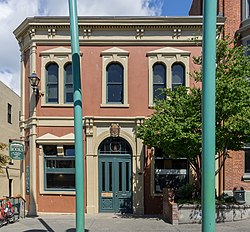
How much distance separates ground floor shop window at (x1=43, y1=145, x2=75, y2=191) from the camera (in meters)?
15.1

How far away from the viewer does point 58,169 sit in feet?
49.6

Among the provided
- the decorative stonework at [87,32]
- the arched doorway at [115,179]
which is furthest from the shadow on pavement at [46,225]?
the decorative stonework at [87,32]

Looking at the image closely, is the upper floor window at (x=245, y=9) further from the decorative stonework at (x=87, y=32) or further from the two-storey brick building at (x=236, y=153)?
the decorative stonework at (x=87, y=32)

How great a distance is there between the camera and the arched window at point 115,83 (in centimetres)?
1526

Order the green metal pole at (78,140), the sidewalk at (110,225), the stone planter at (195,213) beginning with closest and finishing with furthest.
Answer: the green metal pole at (78,140) < the sidewalk at (110,225) < the stone planter at (195,213)

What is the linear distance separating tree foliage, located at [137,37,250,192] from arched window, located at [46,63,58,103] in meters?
5.24

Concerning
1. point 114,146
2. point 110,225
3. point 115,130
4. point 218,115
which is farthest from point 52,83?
point 218,115

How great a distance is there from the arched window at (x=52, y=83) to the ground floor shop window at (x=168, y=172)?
5221mm

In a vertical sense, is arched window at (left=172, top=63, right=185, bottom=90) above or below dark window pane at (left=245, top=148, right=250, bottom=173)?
above

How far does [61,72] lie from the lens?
15.2 m

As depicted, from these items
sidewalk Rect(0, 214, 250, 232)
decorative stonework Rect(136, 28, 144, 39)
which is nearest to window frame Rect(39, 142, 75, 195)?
sidewalk Rect(0, 214, 250, 232)

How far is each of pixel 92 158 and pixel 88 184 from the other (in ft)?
3.69

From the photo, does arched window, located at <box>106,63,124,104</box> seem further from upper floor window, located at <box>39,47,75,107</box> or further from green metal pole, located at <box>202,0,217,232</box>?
green metal pole, located at <box>202,0,217,232</box>

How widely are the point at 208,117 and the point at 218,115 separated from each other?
7.17 meters
